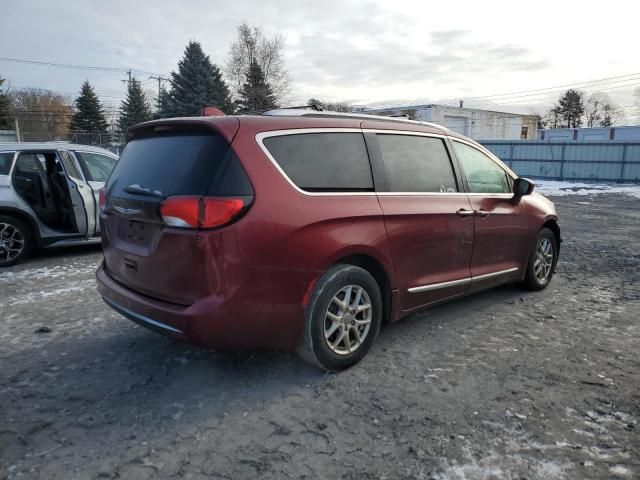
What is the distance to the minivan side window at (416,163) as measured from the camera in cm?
Result: 366

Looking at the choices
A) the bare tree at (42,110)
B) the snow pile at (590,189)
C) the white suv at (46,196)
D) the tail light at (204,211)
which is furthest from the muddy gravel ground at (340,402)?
the bare tree at (42,110)

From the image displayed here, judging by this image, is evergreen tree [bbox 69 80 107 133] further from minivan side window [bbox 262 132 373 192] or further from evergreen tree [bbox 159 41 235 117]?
minivan side window [bbox 262 132 373 192]

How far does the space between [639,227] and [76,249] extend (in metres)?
11.2

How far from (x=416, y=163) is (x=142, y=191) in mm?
2129

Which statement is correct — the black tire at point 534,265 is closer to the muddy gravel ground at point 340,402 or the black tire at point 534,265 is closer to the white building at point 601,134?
the muddy gravel ground at point 340,402

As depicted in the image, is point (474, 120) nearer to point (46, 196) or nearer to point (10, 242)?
point (46, 196)

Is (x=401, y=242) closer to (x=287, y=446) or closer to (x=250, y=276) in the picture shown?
(x=250, y=276)

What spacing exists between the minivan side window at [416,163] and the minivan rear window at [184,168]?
1334 mm

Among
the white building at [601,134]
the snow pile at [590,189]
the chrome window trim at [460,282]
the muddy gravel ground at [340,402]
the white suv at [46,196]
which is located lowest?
the muddy gravel ground at [340,402]

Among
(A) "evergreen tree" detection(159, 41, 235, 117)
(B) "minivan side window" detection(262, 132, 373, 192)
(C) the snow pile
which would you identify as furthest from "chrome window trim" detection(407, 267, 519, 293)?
(A) "evergreen tree" detection(159, 41, 235, 117)

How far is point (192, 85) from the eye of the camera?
41.6m

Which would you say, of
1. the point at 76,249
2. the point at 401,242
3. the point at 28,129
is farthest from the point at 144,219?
the point at 28,129

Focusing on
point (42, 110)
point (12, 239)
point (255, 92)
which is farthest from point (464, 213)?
point (42, 110)

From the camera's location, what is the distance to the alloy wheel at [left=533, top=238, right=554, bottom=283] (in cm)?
519
